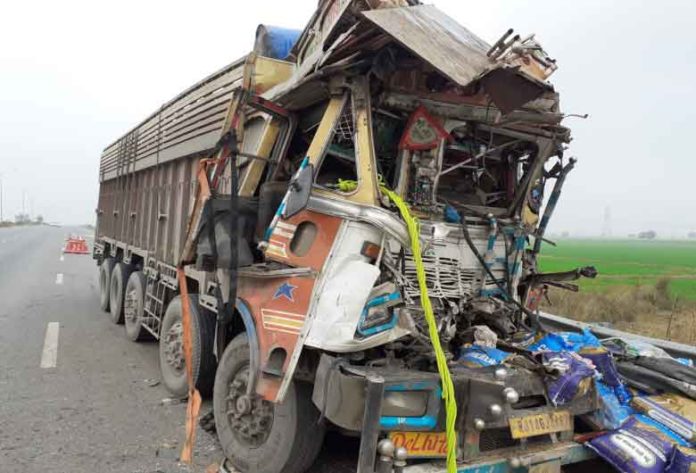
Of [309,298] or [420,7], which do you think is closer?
[309,298]

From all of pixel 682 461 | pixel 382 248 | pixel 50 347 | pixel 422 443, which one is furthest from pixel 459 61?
pixel 50 347

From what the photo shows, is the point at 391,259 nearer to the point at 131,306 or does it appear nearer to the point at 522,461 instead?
the point at 522,461

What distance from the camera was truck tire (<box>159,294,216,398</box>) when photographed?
14.4 feet

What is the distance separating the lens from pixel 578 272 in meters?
4.05

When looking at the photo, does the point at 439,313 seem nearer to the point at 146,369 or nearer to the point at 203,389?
the point at 203,389

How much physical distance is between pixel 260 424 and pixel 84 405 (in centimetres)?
233

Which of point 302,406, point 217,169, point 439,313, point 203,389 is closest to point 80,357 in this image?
point 203,389

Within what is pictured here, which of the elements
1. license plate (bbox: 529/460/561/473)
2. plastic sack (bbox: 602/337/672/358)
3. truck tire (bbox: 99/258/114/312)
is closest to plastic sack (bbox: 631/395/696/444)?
plastic sack (bbox: 602/337/672/358)

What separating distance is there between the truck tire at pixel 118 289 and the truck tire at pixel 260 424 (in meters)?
4.87

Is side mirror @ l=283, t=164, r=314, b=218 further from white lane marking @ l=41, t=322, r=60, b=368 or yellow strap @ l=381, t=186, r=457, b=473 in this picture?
white lane marking @ l=41, t=322, r=60, b=368

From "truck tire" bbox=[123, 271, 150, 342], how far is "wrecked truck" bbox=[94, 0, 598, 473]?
8.26ft

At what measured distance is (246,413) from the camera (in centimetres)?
331

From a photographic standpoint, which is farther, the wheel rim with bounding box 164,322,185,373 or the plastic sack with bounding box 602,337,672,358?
the wheel rim with bounding box 164,322,185,373

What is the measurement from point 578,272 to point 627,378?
891 millimetres
